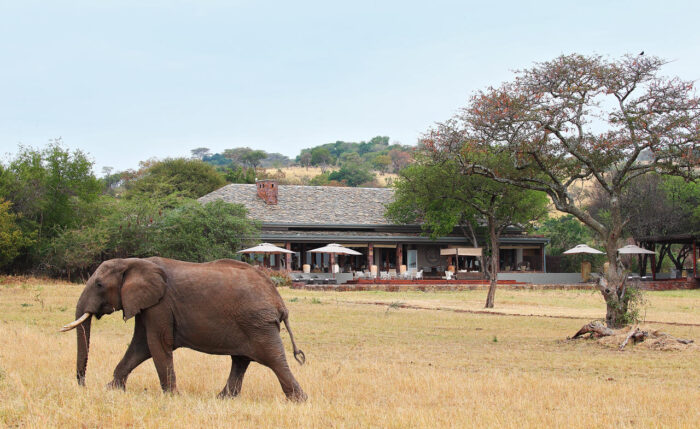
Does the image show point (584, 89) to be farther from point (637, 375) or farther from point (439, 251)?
point (439, 251)

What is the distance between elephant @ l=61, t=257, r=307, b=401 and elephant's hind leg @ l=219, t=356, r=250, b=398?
13 mm

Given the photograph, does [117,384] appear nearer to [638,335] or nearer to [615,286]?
[638,335]

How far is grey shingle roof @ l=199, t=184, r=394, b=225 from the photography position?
161ft

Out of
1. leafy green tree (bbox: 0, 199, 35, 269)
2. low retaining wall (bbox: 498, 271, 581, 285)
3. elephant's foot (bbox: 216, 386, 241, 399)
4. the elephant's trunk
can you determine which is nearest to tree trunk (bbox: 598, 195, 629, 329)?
elephant's foot (bbox: 216, 386, 241, 399)

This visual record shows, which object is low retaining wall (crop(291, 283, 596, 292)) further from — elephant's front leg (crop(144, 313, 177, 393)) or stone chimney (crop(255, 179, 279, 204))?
elephant's front leg (crop(144, 313, 177, 393))

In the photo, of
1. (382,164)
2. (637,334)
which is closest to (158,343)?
(637,334)

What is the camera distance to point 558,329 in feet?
64.5

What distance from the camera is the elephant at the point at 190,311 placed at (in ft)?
27.8

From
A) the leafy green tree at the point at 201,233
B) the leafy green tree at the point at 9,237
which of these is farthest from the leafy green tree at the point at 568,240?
the leafy green tree at the point at 9,237

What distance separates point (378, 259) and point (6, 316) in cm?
3375

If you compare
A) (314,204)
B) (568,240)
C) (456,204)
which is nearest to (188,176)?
(314,204)

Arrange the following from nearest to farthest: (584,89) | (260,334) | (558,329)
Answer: (260,334) < (584,89) < (558,329)

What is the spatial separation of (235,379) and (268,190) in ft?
140

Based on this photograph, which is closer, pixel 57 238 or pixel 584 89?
pixel 584 89
